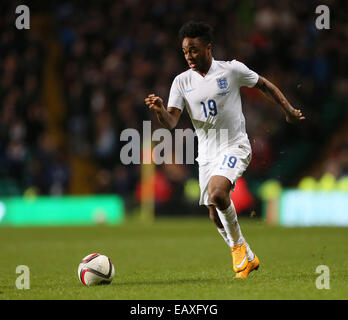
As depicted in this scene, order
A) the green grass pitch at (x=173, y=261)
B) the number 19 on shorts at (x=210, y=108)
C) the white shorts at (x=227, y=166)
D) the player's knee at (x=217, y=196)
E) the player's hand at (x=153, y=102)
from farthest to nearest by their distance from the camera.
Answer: the number 19 on shorts at (x=210, y=108)
the white shorts at (x=227, y=166)
the player's knee at (x=217, y=196)
the player's hand at (x=153, y=102)
the green grass pitch at (x=173, y=261)

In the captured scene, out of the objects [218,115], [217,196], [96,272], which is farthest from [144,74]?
[96,272]

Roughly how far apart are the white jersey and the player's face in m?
0.17

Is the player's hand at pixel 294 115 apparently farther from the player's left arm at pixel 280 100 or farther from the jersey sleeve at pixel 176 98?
the jersey sleeve at pixel 176 98

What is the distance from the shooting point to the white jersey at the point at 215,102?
6887 millimetres

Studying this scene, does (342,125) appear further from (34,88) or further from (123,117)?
(34,88)

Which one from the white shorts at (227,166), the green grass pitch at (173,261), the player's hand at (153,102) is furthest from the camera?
the white shorts at (227,166)

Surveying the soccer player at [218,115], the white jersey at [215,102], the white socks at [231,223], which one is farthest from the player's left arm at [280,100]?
the white socks at [231,223]

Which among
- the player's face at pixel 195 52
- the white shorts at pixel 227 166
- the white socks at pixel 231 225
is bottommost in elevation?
the white socks at pixel 231 225

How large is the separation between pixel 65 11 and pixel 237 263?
599 inches

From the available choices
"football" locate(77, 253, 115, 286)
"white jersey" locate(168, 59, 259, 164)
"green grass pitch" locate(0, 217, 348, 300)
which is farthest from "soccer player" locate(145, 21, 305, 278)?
"football" locate(77, 253, 115, 286)

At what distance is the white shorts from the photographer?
6684 mm

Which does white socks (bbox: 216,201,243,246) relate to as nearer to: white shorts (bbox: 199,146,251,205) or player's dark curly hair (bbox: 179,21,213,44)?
white shorts (bbox: 199,146,251,205)
